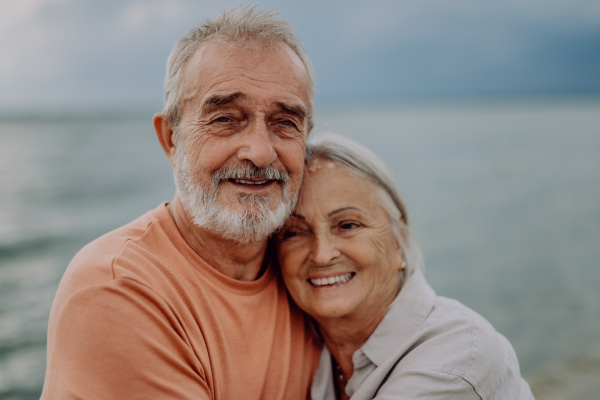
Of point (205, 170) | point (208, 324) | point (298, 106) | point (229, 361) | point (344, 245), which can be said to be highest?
point (298, 106)

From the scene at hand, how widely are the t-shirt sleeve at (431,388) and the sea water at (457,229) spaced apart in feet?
5.00

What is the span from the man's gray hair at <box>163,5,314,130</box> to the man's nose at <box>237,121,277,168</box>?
15.5 inches

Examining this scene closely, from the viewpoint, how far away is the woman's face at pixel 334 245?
256 cm

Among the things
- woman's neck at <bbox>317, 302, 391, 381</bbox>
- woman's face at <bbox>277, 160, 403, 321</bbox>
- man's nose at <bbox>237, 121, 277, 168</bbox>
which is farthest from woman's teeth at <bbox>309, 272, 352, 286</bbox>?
man's nose at <bbox>237, 121, 277, 168</bbox>

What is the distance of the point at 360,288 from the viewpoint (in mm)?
2613

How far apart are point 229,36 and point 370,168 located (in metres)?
1.00

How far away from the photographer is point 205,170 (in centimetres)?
229

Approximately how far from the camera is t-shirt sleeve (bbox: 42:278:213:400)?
167cm

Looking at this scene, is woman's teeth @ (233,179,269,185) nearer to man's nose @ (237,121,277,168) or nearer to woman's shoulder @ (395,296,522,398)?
man's nose @ (237,121,277,168)

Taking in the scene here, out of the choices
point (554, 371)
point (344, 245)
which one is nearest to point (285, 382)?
point (344, 245)

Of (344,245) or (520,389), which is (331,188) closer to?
(344,245)

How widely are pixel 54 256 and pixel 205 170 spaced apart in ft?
31.7

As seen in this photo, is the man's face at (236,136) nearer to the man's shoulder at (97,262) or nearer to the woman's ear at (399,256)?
the man's shoulder at (97,262)

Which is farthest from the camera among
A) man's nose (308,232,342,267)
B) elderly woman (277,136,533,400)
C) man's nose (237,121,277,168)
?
man's nose (308,232,342,267)
